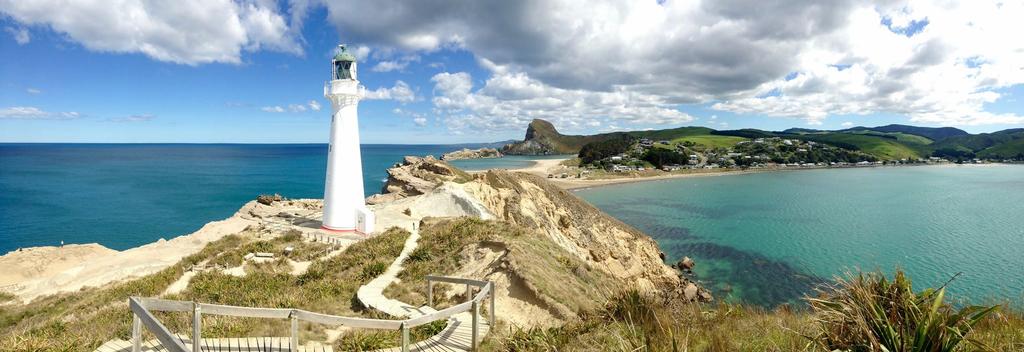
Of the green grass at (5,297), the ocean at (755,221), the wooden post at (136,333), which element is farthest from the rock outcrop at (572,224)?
the green grass at (5,297)

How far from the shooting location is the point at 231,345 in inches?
307

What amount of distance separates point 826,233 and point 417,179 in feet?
149

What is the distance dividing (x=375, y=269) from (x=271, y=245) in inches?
380

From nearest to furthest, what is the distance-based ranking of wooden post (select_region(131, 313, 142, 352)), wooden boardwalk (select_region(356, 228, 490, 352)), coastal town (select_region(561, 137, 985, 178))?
1. wooden post (select_region(131, 313, 142, 352))
2. wooden boardwalk (select_region(356, 228, 490, 352))
3. coastal town (select_region(561, 137, 985, 178))

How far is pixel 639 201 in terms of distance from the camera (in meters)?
73.4

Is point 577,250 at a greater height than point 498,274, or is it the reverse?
point 498,274

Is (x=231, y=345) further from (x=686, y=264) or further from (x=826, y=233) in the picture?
(x=826, y=233)

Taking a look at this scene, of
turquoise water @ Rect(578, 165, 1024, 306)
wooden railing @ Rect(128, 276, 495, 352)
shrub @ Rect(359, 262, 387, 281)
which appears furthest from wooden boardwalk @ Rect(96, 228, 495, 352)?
turquoise water @ Rect(578, 165, 1024, 306)

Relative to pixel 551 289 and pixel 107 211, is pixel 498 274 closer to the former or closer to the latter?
pixel 551 289

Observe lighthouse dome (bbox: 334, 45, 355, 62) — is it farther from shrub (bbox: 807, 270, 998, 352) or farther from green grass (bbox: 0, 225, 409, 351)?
shrub (bbox: 807, 270, 998, 352)

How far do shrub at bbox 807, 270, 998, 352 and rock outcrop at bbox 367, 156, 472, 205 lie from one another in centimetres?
4463

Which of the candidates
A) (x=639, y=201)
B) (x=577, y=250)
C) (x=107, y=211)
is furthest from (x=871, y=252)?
(x=107, y=211)

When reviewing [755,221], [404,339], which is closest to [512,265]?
[404,339]

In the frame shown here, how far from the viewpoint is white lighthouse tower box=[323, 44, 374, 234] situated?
24.5m
